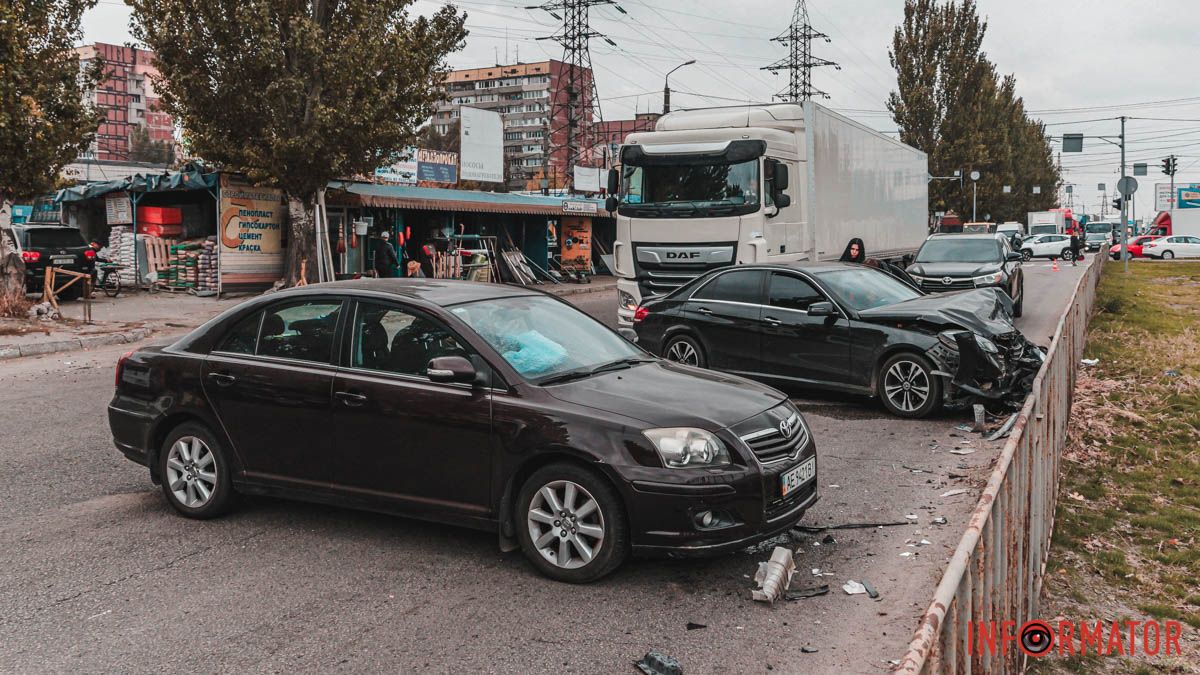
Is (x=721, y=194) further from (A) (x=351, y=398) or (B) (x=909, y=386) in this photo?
(A) (x=351, y=398)

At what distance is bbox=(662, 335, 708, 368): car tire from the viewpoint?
37.1 ft

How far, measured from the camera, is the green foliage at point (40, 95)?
16938 millimetres

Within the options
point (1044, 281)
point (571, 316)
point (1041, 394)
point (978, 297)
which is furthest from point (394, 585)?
point (1044, 281)

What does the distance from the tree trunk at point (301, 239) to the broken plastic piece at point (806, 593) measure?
21.2 m

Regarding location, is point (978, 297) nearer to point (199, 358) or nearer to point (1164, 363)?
point (1164, 363)

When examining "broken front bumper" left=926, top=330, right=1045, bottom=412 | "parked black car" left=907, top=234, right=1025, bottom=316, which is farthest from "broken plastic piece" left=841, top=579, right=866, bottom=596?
"parked black car" left=907, top=234, right=1025, bottom=316

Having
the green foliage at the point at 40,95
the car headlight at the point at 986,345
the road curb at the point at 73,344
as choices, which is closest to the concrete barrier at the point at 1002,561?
the car headlight at the point at 986,345

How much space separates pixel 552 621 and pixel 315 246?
72.4ft

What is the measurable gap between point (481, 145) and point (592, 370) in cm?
3556

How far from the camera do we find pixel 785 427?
5.32m

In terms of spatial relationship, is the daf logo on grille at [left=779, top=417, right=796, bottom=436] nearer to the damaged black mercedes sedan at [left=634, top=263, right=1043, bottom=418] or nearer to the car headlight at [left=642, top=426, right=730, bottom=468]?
the car headlight at [left=642, top=426, right=730, bottom=468]

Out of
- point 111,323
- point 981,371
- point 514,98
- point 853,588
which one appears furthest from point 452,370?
point 514,98

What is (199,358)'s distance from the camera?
621 cm

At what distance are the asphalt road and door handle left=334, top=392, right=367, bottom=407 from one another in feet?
2.73
